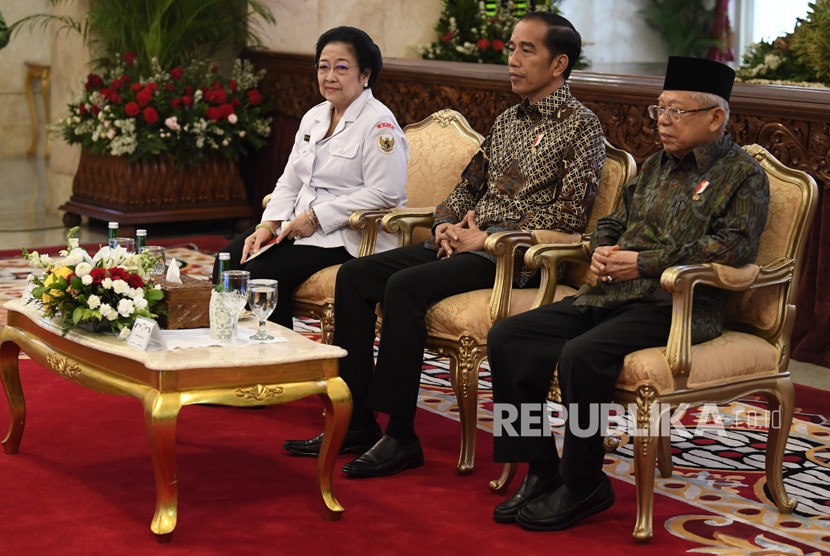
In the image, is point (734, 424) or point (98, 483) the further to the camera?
point (734, 424)

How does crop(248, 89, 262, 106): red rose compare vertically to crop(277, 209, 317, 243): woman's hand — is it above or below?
above

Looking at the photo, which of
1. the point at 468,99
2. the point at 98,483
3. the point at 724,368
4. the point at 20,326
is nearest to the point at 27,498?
the point at 98,483

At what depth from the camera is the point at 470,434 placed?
13.9 feet

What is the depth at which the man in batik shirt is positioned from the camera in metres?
4.29

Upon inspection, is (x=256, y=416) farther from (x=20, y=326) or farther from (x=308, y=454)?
(x=20, y=326)

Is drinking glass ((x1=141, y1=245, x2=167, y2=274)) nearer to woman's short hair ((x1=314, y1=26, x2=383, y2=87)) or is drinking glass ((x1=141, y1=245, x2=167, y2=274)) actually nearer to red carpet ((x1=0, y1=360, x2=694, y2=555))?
red carpet ((x1=0, y1=360, x2=694, y2=555))

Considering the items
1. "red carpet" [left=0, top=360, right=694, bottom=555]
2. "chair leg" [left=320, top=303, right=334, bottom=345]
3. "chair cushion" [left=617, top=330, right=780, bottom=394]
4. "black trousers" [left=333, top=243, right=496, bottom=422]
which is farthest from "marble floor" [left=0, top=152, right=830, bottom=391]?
"chair cushion" [left=617, top=330, right=780, bottom=394]

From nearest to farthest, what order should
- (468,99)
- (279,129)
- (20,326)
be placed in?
(20,326)
(468,99)
(279,129)

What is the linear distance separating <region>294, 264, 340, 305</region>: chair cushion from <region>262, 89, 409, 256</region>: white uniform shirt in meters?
0.15

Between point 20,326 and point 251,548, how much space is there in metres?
1.32

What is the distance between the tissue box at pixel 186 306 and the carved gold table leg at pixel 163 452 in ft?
1.54

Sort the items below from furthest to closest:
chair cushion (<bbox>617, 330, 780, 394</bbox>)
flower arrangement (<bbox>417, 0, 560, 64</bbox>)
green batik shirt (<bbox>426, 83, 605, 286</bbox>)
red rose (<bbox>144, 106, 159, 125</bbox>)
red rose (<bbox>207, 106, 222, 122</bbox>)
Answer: flower arrangement (<bbox>417, 0, 560, 64</bbox>), red rose (<bbox>207, 106, 222, 122</bbox>), red rose (<bbox>144, 106, 159, 125</bbox>), green batik shirt (<bbox>426, 83, 605, 286</bbox>), chair cushion (<bbox>617, 330, 780, 394</bbox>)

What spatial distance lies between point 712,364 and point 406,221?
1.55 m

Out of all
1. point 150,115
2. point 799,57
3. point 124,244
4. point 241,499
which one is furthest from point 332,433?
point 150,115
